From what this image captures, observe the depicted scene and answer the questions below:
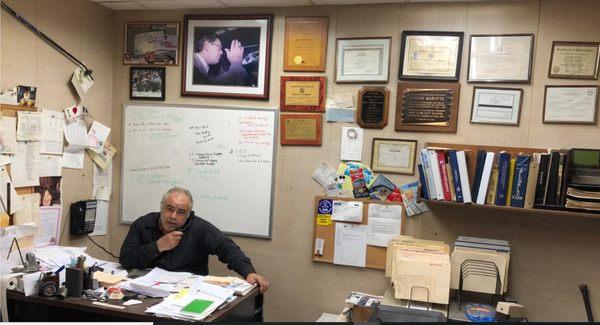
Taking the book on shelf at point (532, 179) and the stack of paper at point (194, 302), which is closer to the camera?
the stack of paper at point (194, 302)

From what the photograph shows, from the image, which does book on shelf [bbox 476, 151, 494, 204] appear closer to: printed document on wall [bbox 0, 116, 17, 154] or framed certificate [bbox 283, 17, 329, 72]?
framed certificate [bbox 283, 17, 329, 72]

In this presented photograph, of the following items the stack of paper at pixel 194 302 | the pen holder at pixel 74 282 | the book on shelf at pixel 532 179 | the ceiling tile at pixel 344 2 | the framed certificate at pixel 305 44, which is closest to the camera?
the stack of paper at pixel 194 302

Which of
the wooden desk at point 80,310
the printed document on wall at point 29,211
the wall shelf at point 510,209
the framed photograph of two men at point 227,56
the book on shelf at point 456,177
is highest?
the framed photograph of two men at point 227,56

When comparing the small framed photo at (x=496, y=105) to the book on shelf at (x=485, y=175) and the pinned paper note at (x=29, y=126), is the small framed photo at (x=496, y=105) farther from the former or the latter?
the pinned paper note at (x=29, y=126)

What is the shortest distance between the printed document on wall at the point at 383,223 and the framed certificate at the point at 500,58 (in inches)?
35.2

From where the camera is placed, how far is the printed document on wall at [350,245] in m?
2.93

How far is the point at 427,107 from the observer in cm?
280

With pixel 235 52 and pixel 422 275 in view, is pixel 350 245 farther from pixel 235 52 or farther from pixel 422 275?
pixel 235 52

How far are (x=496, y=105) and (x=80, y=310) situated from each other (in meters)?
2.40

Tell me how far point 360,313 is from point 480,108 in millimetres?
1354

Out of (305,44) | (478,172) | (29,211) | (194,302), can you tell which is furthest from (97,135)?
(478,172)

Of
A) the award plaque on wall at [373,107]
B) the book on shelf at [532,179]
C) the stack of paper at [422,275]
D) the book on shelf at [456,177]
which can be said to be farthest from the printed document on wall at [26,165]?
the book on shelf at [532,179]

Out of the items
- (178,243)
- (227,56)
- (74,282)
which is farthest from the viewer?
(227,56)

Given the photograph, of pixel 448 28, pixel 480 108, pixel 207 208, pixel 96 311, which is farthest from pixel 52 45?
pixel 480 108
